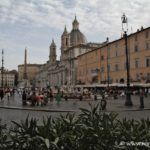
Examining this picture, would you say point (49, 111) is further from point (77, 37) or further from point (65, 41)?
point (65, 41)

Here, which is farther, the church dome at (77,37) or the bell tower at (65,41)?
the bell tower at (65,41)

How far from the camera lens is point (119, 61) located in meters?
62.9

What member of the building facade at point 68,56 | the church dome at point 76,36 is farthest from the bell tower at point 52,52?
the church dome at point 76,36

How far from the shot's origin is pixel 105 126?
15.3ft

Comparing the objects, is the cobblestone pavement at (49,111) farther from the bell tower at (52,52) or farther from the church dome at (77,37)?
the bell tower at (52,52)

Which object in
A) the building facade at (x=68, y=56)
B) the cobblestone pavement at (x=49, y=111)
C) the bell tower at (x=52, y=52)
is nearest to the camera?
the cobblestone pavement at (x=49, y=111)

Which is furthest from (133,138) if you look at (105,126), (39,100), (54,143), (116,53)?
(116,53)

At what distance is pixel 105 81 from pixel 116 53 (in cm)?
714

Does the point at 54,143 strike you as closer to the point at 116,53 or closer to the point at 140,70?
the point at 140,70

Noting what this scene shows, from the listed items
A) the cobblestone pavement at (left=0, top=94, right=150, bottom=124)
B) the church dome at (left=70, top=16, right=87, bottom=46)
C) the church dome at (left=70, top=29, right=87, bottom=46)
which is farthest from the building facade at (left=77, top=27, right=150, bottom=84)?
the church dome at (left=70, top=16, right=87, bottom=46)

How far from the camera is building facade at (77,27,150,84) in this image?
5438cm

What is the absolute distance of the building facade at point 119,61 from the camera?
178 ft

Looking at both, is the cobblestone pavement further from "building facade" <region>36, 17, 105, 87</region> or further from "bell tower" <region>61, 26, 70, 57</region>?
"bell tower" <region>61, 26, 70, 57</region>

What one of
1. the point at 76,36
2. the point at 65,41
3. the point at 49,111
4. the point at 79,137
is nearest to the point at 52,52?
the point at 65,41
